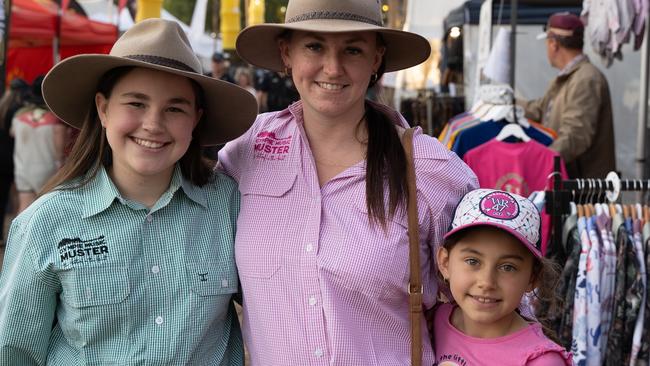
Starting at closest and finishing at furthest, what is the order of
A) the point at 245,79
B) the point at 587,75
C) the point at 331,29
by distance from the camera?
the point at 331,29, the point at 587,75, the point at 245,79

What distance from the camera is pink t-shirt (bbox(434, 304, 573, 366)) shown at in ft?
7.82

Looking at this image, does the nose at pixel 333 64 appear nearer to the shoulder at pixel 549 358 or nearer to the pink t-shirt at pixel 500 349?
the pink t-shirt at pixel 500 349

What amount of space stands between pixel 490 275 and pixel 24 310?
54.6 inches

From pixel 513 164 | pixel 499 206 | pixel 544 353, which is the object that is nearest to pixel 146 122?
pixel 499 206

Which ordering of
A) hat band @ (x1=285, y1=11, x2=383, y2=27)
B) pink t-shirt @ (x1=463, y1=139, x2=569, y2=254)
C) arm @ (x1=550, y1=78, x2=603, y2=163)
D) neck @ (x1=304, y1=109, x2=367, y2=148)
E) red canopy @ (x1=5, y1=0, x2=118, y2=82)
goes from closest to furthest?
1. hat band @ (x1=285, y1=11, x2=383, y2=27)
2. neck @ (x1=304, y1=109, x2=367, y2=148)
3. pink t-shirt @ (x1=463, y1=139, x2=569, y2=254)
4. arm @ (x1=550, y1=78, x2=603, y2=163)
5. red canopy @ (x1=5, y1=0, x2=118, y2=82)

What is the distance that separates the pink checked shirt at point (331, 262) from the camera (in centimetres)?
243

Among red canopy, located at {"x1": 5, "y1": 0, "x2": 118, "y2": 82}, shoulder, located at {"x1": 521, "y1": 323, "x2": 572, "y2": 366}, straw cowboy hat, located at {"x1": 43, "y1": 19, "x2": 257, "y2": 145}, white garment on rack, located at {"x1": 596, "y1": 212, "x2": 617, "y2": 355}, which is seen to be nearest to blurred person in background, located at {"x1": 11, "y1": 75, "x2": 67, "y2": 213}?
red canopy, located at {"x1": 5, "y1": 0, "x2": 118, "y2": 82}

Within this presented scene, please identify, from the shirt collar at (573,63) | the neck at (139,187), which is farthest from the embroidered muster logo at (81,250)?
the shirt collar at (573,63)

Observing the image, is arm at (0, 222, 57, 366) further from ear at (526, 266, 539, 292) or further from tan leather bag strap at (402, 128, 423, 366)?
ear at (526, 266, 539, 292)

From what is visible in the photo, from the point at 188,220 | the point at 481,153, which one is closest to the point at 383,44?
the point at 188,220

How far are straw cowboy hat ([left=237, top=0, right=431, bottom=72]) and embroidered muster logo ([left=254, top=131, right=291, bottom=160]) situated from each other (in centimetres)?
33

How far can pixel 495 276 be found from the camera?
7.96 feet

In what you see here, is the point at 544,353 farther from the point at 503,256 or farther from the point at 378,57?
the point at 378,57

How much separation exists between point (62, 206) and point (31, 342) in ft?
1.36
